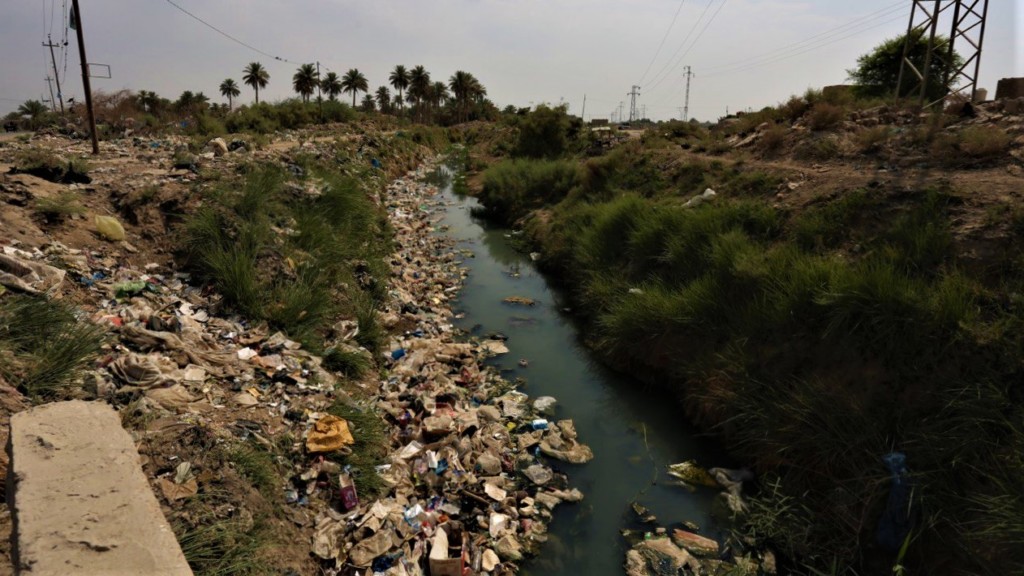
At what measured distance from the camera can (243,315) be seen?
5.56m

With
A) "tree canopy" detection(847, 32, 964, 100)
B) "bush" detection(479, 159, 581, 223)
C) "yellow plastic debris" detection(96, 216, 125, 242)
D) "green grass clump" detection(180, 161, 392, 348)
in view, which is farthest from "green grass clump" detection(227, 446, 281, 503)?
"tree canopy" detection(847, 32, 964, 100)

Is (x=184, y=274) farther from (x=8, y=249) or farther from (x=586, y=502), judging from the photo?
(x=586, y=502)

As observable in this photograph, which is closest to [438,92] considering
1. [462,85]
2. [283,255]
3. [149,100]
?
[462,85]

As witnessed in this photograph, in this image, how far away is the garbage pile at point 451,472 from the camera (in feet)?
11.7

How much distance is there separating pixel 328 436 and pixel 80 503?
1.90 m

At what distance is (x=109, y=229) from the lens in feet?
19.2

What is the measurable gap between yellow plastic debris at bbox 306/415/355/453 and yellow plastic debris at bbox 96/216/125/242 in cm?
379

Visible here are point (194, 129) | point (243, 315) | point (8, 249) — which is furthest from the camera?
point (194, 129)

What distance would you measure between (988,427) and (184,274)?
7.67m

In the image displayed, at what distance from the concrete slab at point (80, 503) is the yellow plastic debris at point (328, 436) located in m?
1.45

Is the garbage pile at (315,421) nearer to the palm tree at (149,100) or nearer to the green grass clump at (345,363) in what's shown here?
the green grass clump at (345,363)

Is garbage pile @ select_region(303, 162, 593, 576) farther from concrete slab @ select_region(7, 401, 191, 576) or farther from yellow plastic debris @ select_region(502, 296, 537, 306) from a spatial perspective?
yellow plastic debris @ select_region(502, 296, 537, 306)

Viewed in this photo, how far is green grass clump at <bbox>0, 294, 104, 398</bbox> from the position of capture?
10.3 feet

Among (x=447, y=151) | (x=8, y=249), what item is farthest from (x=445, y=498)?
(x=447, y=151)
